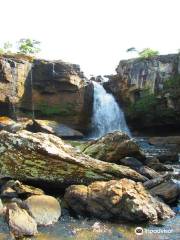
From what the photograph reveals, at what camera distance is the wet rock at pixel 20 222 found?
9.16 metres

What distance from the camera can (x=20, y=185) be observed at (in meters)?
12.0

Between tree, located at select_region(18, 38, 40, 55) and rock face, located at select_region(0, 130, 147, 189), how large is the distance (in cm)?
3739

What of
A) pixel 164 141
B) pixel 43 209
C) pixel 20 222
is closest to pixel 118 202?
pixel 43 209

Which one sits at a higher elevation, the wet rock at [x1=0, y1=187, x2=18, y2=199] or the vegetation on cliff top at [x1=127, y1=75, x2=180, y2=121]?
the vegetation on cliff top at [x1=127, y1=75, x2=180, y2=121]

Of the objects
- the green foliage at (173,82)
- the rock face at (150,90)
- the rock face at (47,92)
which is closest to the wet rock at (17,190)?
the rock face at (47,92)

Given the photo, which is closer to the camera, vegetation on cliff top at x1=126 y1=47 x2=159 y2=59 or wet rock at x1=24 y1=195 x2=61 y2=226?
wet rock at x1=24 y1=195 x2=61 y2=226

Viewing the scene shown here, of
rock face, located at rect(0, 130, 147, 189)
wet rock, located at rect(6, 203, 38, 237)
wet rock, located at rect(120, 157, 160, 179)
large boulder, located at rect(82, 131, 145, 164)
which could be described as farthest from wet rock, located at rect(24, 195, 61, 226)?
large boulder, located at rect(82, 131, 145, 164)

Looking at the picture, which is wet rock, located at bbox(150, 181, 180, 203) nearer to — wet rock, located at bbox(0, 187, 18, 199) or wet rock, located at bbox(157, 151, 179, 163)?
wet rock, located at bbox(0, 187, 18, 199)

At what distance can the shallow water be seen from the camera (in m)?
9.25

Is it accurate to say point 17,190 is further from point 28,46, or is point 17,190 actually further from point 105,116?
point 28,46

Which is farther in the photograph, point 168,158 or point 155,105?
point 155,105

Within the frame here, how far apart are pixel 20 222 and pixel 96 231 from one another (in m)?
1.74

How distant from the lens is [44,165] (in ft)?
41.9

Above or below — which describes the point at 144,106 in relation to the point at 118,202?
above
